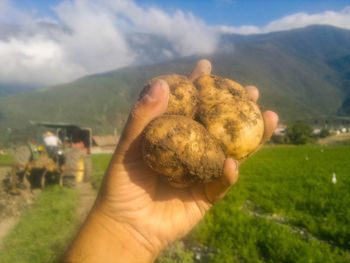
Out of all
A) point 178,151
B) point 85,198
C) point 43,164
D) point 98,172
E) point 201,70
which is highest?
point 201,70

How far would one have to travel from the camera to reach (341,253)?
5.88m

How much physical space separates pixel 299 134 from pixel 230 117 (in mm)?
55909

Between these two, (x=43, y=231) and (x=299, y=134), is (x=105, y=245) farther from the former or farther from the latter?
(x=299, y=134)

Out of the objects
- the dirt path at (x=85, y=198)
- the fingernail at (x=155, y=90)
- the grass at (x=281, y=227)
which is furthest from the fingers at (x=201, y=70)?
the dirt path at (x=85, y=198)

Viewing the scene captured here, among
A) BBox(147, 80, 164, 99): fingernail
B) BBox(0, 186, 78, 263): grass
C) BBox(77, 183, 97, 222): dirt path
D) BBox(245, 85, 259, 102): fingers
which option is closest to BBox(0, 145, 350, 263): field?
BBox(0, 186, 78, 263): grass

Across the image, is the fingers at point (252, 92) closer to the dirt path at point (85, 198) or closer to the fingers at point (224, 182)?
the fingers at point (224, 182)

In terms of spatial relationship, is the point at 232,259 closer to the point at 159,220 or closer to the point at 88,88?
the point at 159,220

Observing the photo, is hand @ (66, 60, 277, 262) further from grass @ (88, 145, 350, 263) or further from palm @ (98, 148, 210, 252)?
grass @ (88, 145, 350, 263)

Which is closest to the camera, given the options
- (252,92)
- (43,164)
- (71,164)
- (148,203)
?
(148,203)

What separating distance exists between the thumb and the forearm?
0.44 meters

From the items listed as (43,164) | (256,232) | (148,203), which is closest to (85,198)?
(43,164)

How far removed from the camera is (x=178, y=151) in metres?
2.42

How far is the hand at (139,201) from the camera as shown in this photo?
247 centimetres

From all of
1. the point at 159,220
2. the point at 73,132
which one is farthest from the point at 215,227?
the point at 73,132
